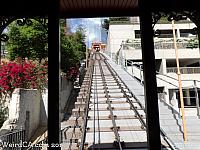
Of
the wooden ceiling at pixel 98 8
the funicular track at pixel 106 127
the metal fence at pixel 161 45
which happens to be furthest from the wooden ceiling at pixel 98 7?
the metal fence at pixel 161 45

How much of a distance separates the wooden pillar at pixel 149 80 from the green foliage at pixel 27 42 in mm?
11098

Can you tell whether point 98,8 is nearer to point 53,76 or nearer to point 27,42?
point 53,76

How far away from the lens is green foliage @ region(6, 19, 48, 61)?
1342cm

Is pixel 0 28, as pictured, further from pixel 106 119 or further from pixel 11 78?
pixel 11 78

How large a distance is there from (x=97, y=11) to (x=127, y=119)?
4.23m

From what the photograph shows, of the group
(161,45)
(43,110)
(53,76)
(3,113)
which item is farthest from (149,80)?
(161,45)

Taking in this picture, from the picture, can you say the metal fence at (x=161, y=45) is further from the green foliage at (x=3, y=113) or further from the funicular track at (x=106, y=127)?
the green foliage at (x=3, y=113)

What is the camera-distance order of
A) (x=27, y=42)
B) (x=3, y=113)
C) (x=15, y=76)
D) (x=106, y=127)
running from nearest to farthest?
(x=106, y=127) → (x=3, y=113) → (x=15, y=76) → (x=27, y=42)

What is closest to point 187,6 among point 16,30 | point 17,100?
point 17,100

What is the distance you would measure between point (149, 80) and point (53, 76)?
1.02m

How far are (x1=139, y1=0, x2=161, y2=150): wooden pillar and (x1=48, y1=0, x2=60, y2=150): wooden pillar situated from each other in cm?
94

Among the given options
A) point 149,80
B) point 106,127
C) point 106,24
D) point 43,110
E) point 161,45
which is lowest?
point 106,127

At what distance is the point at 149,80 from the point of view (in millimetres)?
2625

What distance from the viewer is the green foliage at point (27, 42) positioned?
13422 mm
